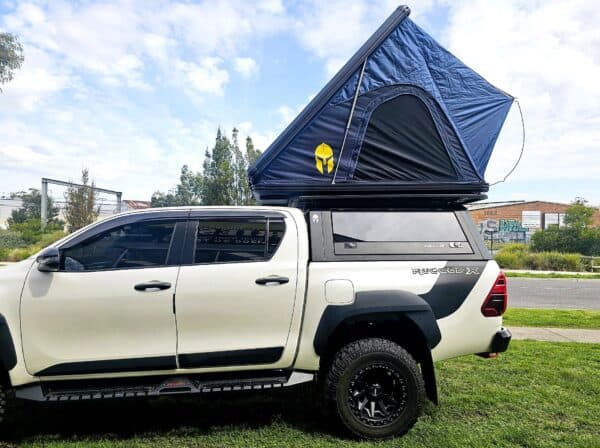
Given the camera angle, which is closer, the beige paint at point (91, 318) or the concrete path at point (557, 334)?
the beige paint at point (91, 318)

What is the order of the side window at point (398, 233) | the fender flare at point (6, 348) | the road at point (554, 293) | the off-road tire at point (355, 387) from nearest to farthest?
the fender flare at point (6, 348)
the off-road tire at point (355, 387)
the side window at point (398, 233)
the road at point (554, 293)

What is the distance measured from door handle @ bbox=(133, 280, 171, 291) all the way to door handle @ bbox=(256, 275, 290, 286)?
689mm

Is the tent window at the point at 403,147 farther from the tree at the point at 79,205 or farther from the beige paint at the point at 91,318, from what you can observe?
the tree at the point at 79,205

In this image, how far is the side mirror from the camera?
3238 millimetres

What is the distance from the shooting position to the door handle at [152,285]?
3.33m

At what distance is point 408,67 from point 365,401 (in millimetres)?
2899

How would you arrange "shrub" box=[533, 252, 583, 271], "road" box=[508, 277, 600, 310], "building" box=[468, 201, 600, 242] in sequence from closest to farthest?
"road" box=[508, 277, 600, 310] → "shrub" box=[533, 252, 583, 271] → "building" box=[468, 201, 600, 242]

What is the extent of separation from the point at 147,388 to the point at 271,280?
1.21 metres

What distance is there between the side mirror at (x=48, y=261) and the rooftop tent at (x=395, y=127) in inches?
67.0

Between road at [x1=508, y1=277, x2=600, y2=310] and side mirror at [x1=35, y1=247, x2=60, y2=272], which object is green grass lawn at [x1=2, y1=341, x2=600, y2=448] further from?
road at [x1=508, y1=277, x2=600, y2=310]

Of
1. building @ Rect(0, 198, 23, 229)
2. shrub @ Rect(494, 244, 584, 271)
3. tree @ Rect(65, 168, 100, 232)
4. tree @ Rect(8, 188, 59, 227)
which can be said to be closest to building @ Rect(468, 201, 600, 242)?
shrub @ Rect(494, 244, 584, 271)

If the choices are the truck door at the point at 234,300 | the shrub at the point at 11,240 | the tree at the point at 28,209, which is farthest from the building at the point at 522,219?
the tree at the point at 28,209

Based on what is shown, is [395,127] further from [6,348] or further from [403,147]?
[6,348]

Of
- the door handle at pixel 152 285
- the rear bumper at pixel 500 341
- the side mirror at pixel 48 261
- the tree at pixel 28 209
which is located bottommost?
the rear bumper at pixel 500 341
